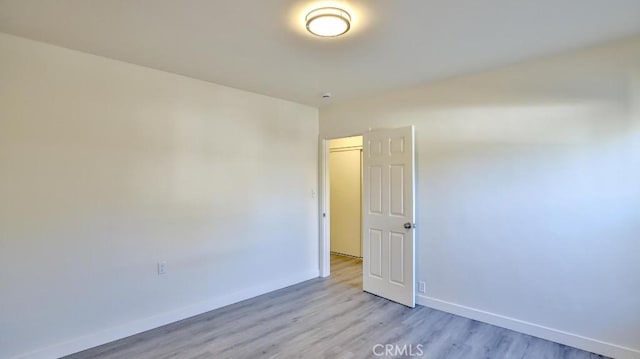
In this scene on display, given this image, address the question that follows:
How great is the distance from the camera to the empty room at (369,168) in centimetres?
237

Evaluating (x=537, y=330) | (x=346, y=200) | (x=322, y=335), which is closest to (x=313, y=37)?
(x=322, y=335)

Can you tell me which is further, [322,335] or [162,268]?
[162,268]

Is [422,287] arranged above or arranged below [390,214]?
below

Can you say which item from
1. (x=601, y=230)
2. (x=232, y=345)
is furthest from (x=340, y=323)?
(x=601, y=230)

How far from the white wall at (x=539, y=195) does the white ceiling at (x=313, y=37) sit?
12.6 inches

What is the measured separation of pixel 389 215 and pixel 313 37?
2.26 meters

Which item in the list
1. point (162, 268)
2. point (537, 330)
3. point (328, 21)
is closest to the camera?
point (328, 21)

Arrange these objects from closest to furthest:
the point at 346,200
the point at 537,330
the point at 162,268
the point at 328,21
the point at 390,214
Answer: the point at 328,21
the point at 537,330
the point at 162,268
the point at 390,214
the point at 346,200

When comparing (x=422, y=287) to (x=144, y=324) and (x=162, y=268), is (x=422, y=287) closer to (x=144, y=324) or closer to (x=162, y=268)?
(x=162, y=268)

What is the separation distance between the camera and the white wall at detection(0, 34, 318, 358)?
2.46 metres

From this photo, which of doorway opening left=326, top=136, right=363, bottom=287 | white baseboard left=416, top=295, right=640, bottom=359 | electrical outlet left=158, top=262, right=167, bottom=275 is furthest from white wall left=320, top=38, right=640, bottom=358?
electrical outlet left=158, top=262, right=167, bottom=275

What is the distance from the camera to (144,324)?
3.04 meters

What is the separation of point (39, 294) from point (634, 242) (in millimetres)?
4644

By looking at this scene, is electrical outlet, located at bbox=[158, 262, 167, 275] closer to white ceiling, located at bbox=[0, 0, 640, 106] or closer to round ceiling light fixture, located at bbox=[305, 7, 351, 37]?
white ceiling, located at bbox=[0, 0, 640, 106]
